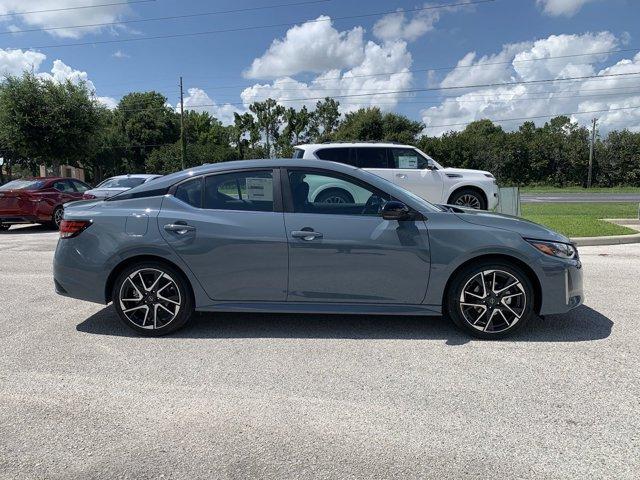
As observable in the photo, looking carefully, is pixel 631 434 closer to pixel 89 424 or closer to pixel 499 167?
pixel 89 424

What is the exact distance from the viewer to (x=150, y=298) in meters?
4.36

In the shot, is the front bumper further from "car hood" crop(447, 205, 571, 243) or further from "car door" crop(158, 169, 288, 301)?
"car door" crop(158, 169, 288, 301)

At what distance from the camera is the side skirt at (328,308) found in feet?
13.8

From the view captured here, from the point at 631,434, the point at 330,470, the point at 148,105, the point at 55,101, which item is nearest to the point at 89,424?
the point at 330,470

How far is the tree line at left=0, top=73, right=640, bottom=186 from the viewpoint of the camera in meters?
25.2

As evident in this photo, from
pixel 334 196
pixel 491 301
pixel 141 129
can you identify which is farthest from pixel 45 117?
pixel 141 129

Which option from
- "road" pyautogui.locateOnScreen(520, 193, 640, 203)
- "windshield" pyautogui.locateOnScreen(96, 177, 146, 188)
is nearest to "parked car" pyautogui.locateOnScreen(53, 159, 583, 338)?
"windshield" pyautogui.locateOnScreen(96, 177, 146, 188)

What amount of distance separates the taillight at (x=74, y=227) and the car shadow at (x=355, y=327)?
0.95m

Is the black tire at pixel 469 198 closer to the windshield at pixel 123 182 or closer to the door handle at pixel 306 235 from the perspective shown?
the door handle at pixel 306 235

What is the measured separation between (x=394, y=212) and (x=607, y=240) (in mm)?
7575

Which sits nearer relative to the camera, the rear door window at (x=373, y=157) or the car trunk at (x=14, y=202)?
the rear door window at (x=373, y=157)

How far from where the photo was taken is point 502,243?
409 cm

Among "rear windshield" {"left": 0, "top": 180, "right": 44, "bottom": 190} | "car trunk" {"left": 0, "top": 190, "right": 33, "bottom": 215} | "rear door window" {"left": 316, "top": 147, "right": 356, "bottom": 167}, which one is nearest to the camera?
"rear door window" {"left": 316, "top": 147, "right": 356, "bottom": 167}

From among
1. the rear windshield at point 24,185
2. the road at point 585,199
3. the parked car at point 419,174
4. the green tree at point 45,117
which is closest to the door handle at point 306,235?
the parked car at point 419,174
